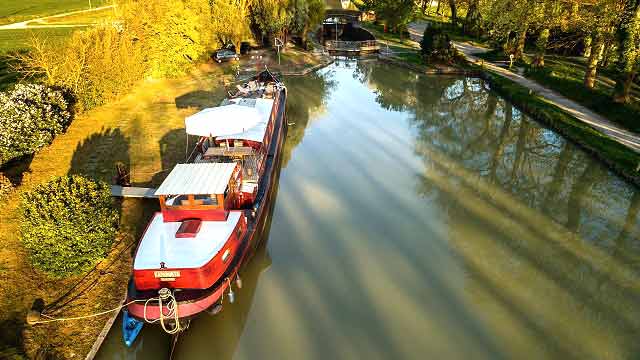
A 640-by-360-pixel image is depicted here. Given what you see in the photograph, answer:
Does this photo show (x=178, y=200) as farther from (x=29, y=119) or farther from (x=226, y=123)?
(x=29, y=119)

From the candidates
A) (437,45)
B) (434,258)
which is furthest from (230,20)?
(434,258)

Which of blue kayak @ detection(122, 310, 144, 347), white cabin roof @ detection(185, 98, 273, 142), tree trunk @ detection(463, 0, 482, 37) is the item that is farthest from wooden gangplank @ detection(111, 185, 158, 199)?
tree trunk @ detection(463, 0, 482, 37)

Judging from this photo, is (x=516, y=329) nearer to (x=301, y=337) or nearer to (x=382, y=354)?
(x=382, y=354)

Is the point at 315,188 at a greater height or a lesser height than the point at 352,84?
lesser

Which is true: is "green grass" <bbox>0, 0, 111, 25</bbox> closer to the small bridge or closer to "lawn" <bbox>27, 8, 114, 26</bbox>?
"lawn" <bbox>27, 8, 114, 26</bbox>

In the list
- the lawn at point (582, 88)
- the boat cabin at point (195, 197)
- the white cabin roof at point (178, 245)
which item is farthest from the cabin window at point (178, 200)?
the lawn at point (582, 88)

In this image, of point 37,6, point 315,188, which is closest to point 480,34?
point 315,188
